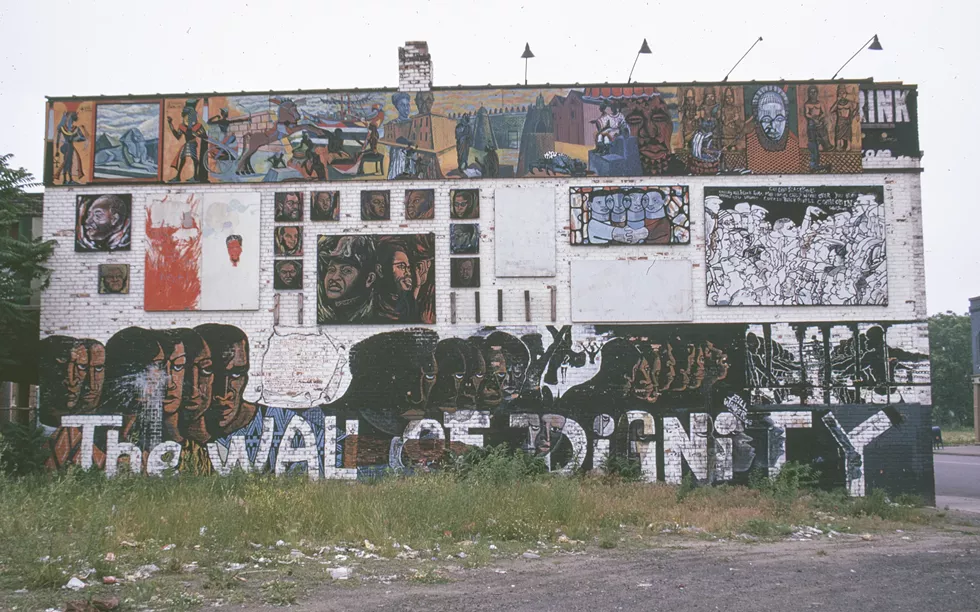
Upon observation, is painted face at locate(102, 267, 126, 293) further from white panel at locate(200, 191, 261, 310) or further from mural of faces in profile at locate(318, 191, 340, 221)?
mural of faces in profile at locate(318, 191, 340, 221)

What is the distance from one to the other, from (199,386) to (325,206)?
431 centimetres

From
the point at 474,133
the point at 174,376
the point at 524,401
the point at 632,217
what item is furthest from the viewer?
the point at 474,133

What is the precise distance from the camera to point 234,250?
1722 centimetres

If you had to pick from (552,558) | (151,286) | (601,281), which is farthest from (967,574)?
(151,286)

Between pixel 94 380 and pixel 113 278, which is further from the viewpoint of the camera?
pixel 113 278

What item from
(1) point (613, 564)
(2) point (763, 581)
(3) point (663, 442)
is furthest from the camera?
(3) point (663, 442)

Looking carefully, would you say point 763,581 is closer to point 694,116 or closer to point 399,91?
point 694,116

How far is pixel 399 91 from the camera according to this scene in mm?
17578

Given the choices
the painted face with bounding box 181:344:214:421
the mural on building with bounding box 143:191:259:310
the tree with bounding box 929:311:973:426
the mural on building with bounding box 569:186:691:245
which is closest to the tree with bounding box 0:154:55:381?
the mural on building with bounding box 143:191:259:310

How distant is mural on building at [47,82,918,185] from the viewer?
1734 centimetres

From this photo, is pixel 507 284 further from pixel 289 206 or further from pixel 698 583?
pixel 698 583

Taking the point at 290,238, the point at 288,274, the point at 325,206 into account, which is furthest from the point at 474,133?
the point at 288,274

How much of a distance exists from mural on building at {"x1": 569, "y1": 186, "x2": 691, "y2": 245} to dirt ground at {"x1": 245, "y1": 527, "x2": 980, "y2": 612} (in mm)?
7644

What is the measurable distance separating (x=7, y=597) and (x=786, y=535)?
373 inches
